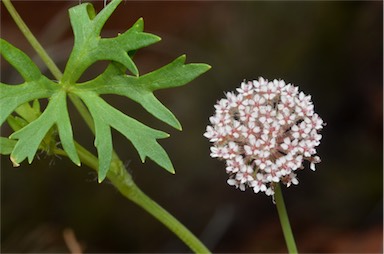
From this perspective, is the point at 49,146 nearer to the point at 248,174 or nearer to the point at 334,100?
the point at 248,174

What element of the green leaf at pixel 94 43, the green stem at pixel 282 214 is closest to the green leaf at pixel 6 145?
the green leaf at pixel 94 43

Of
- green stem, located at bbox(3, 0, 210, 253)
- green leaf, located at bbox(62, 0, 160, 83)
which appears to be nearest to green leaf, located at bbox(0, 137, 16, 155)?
green stem, located at bbox(3, 0, 210, 253)

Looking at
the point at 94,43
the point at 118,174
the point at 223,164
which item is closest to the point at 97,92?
the point at 94,43

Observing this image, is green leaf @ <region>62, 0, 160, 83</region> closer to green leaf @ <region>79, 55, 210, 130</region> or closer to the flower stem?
green leaf @ <region>79, 55, 210, 130</region>

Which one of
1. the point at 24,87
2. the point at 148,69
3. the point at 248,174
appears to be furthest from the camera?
the point at 148,69

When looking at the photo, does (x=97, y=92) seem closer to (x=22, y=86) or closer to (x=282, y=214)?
(x=22, y=86)

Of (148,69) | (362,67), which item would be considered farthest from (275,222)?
(148,69)
